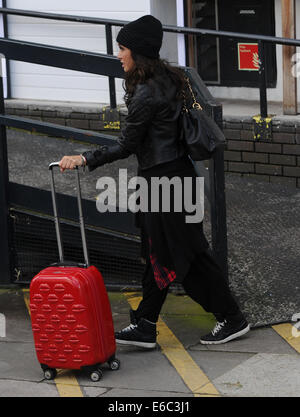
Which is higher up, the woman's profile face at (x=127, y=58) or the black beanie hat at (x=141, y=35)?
the black beanie hat at (x=141, y=35)

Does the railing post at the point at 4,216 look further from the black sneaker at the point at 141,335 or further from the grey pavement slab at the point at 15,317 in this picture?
the black sneaker at the point at 141,335

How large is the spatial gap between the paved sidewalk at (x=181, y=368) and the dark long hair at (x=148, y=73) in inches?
60.5

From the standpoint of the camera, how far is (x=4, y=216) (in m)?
7.23

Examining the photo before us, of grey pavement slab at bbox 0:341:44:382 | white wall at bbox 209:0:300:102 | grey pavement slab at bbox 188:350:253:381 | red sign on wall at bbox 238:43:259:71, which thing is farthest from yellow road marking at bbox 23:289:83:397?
red sign on wall at bbox 238:43:259:71

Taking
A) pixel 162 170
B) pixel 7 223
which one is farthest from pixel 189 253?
pixel 7 223

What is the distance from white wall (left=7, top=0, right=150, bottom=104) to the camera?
10.9 meters

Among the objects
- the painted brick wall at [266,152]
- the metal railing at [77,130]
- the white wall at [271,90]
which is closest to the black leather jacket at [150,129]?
the metal railing at [77,130]

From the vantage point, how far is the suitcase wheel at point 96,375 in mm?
5465

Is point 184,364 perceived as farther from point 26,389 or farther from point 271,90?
point 271,90

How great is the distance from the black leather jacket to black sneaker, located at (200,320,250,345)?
1.11m

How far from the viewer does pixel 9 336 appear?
20.8 ft

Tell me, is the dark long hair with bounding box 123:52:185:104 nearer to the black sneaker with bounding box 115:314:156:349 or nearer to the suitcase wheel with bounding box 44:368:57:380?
the black sneaker with bounding box 115:314:156:349

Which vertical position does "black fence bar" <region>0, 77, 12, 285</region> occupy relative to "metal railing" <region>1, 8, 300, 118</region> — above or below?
below

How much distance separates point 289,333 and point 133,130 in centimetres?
162
